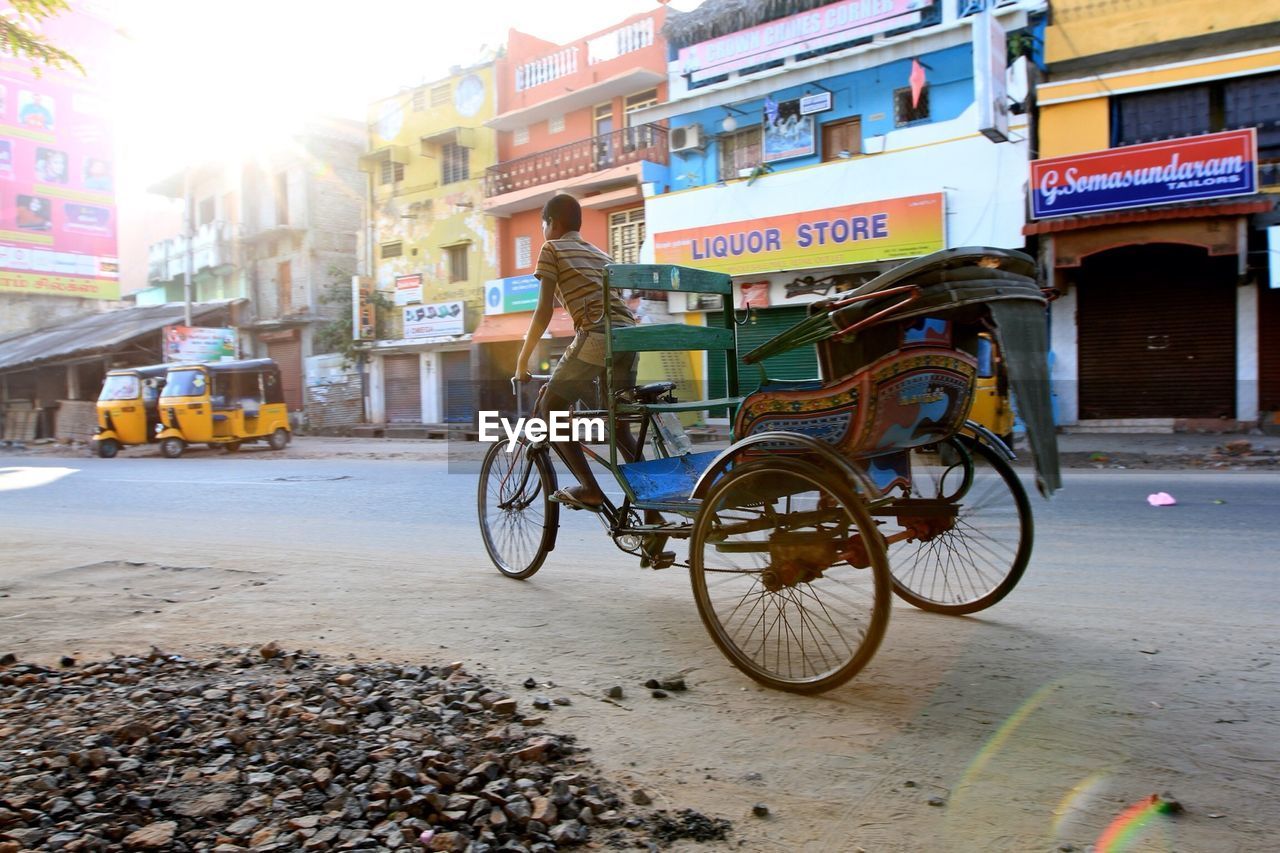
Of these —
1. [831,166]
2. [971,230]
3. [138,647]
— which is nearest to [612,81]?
[831,166]

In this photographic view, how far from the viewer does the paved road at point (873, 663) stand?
2229 mm

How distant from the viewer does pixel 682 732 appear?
2.69 m

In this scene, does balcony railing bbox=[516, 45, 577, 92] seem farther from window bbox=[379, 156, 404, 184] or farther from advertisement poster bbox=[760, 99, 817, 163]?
advertisement poster bbox=[760, 99, 817, 163]

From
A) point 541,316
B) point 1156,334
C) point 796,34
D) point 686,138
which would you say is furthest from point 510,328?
point 541,316

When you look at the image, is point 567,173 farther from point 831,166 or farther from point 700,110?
point 831,166

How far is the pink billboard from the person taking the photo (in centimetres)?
3969

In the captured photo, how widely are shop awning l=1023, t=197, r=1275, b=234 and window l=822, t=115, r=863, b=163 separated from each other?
4809 mm

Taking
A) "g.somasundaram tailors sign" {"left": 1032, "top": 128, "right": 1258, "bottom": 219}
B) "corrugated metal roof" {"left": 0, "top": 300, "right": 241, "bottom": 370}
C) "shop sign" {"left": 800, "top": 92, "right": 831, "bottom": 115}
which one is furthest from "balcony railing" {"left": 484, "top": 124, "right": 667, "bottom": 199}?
"corrugated metal roof" {"left": 0, "top": 300, "right": 241, "bottom": 370}

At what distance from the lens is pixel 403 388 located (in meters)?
29.2

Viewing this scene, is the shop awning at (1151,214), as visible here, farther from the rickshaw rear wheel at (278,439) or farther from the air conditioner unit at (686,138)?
the rickshaw rear wheel at (278,439)

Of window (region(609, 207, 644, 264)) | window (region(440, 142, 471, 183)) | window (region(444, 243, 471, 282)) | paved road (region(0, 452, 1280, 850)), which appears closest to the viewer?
paved road (region(0, 452, 1280, 850))

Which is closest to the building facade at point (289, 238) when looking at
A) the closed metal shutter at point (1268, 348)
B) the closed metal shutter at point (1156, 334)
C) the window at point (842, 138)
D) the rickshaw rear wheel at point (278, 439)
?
the rickshaw rear wheel at point (278, 439)

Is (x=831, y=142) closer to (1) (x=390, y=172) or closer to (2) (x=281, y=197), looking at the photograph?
(1) (x=390, y=172)

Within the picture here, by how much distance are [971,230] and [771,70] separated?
6.05m
